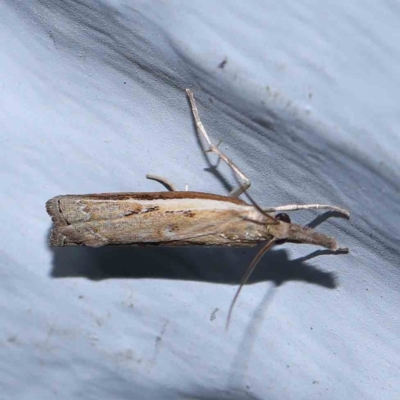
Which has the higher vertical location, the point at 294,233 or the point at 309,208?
the point at 309,208

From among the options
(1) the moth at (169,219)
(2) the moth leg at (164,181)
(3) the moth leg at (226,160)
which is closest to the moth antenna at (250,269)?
(1) the moth at (169,219)

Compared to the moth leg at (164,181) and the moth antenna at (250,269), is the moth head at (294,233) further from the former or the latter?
the moth leg at (164,181)

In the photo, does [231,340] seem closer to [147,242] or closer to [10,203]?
[147,242]

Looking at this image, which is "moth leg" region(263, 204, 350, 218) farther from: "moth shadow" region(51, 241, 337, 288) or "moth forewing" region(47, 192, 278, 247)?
"moth shadow" region(51, 241, 337, 288)

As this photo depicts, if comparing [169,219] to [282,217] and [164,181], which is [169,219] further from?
[282,217]

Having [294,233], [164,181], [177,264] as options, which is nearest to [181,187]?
[164,181]

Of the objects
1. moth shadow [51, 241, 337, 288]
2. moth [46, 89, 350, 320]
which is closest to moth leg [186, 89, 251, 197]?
moth [46, 89, 350, 320]

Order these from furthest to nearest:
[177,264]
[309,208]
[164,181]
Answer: [177,264] → [164,181] → [309,208]
